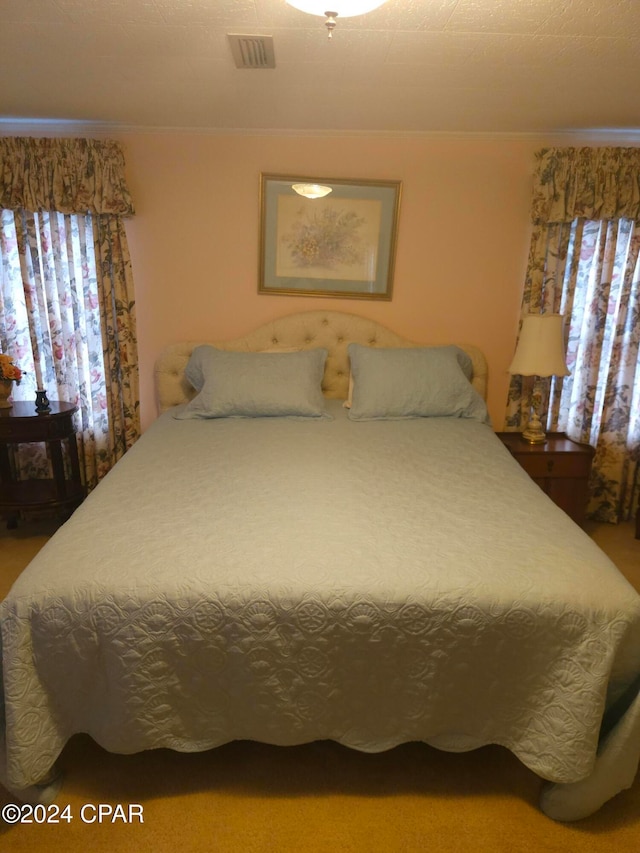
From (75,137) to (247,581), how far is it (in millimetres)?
2752

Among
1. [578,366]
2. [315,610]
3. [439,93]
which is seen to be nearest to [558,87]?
[439,93]

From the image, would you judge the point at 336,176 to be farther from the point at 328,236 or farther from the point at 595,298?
the point at 595,298

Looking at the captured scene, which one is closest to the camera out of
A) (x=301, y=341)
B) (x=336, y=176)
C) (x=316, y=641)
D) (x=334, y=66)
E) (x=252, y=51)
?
(x=316, y=641)

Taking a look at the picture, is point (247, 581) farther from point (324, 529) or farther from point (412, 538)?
point (412, 538)

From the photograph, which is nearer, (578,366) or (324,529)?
(324,529)

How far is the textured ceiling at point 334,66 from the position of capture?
1.65 meters

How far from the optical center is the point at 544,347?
9.29ft

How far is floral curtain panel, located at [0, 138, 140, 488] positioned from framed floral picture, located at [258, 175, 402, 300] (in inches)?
32.2

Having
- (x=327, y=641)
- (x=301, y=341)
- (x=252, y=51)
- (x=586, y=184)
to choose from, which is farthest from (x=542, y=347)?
(x=327, y=641)

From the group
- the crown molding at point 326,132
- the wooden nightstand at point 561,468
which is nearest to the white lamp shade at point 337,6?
the crown molding at point 326,132

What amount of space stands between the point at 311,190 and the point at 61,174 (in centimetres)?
135

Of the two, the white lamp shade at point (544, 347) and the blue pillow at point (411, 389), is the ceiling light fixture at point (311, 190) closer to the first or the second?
the blue pillow at point (411, 389)

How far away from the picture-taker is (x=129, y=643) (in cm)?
137

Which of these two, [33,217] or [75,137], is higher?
[75,137]
